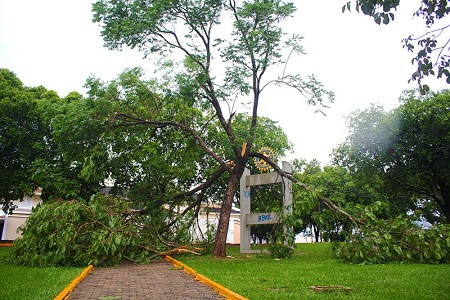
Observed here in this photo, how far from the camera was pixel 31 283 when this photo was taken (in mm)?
8531

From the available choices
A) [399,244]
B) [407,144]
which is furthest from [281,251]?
[407,144]

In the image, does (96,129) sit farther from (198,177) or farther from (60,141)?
(198,177)

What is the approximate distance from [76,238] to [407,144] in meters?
18.3

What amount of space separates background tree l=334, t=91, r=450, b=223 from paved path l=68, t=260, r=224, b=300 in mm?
16467

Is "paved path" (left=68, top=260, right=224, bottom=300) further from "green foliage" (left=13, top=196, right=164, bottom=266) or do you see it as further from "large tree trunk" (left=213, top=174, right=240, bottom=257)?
"large tree trunk" (left=213, top=174, right=240, bottom=257)

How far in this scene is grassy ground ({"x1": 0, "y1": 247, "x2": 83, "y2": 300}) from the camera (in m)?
6.99

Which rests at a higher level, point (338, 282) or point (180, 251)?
point (180, 251)

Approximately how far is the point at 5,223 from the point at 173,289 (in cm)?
3590

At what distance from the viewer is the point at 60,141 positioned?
17359mm

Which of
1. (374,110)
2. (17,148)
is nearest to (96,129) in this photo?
(17,148)

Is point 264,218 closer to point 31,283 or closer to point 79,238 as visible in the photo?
point 79,238

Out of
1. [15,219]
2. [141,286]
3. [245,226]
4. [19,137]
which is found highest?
[19,137]

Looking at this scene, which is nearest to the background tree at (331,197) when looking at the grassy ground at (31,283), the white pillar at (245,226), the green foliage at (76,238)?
the white pillar at (245,226)

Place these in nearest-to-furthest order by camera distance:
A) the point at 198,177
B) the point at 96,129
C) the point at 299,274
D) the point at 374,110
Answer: the point at 299,274, the point at 96,129, the point at 374,110, the point at 198,177
